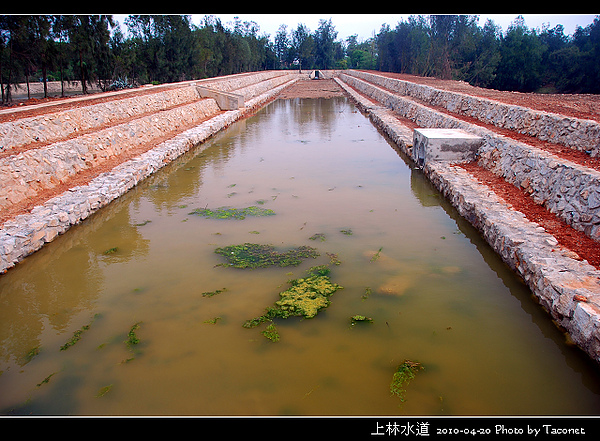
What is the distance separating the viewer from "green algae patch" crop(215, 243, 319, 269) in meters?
5.18

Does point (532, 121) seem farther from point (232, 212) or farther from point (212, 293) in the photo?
point (212, 293)

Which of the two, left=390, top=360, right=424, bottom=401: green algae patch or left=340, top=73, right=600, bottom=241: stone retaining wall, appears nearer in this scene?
left=390, top=360, right=424, bottom=401: green algae patch

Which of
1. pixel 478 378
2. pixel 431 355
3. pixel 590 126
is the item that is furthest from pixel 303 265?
pixel 590 126

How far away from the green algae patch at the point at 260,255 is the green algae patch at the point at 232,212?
1.23 meters

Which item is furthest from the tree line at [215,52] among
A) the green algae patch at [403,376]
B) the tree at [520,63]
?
the green algae patch at [403,376]

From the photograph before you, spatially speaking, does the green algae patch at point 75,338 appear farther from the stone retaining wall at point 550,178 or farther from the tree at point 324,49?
the tree at point 324,49

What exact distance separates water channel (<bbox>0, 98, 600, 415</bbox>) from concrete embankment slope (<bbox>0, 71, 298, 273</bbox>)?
0.35 metres

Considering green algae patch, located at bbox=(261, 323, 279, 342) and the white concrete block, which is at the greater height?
the white concrete block

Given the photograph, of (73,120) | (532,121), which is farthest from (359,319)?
(73,120)

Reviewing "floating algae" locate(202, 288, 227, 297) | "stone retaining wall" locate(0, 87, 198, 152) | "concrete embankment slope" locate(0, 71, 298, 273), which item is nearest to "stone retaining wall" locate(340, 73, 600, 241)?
"floating algae" locate(202, 288, 227, 297)

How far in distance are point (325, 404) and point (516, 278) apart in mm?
2997

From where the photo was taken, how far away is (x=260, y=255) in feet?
17.7

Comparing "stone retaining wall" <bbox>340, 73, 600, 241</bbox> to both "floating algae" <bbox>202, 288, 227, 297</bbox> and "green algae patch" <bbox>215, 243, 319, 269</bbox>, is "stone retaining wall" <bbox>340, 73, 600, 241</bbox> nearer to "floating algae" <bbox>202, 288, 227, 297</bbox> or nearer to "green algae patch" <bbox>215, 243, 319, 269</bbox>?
"green algae patch" <bbox>215, 243, 319, 269</bbox>

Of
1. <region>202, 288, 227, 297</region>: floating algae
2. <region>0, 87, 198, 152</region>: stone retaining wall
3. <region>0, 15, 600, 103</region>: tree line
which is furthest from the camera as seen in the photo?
<region>0, 15, 600, 103</region>: tree line
